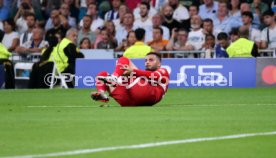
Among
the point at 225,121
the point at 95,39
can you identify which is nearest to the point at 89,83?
the point at 95,39

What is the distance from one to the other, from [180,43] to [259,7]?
2440 millimetres

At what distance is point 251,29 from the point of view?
2697cm

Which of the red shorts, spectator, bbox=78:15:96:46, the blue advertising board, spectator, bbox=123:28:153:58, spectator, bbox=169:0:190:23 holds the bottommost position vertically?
the blue advertising board

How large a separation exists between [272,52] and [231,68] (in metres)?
1.81

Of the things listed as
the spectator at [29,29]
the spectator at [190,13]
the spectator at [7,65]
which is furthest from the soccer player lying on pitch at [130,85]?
the spectator at [29,29]

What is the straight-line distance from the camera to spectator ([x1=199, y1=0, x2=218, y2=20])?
28.1m

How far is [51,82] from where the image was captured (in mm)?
26828

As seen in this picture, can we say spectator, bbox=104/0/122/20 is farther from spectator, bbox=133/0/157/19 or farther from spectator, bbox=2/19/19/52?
spectator, bbox=2/19/19/52

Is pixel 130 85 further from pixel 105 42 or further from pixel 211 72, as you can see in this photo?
pixel 105 42

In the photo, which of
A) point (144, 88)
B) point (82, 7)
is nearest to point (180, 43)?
point (82, 7)

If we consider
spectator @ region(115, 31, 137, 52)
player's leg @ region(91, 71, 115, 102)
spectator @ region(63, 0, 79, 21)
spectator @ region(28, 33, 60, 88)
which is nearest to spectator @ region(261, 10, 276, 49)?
spectator @ region(115, 31, 137, 52)

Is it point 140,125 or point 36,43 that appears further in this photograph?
point 36,43

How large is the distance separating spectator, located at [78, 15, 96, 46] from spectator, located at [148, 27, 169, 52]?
2183mm

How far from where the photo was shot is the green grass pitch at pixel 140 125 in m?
10.1
